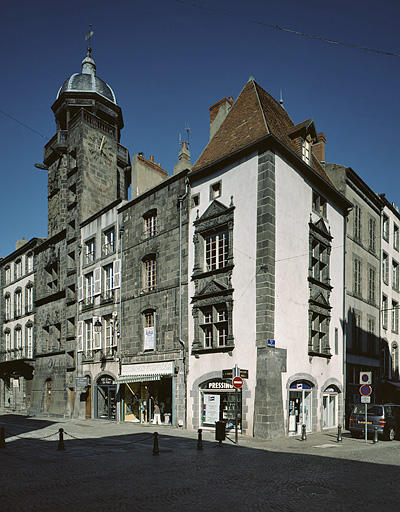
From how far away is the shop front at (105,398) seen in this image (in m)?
29.2

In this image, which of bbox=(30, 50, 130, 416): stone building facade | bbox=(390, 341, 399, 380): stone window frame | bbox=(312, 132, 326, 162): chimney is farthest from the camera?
bbox=(390, 341, 399, 380): stone window frame

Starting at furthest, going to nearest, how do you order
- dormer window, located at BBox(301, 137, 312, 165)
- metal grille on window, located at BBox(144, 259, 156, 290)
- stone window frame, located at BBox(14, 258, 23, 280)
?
stone window frame, located at BBox(14, 258, 23, 280) < metal grille on window, located at BBox(144, 259, 156, 290) < dormer window, located at BBox(301, 137, 312, 165)

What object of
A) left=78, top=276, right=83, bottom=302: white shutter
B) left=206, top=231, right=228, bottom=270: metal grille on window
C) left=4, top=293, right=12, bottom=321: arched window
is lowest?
left=4, top=293, right=12, bottom=321: arched window

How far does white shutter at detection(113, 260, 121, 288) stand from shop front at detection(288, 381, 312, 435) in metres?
12.3

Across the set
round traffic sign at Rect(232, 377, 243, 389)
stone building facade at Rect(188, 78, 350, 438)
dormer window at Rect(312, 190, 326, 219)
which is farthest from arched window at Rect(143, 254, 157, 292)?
round traffic sign at Rect(232, 377, 243, 389)

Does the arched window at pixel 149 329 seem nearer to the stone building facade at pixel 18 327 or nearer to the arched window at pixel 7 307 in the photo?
the stone building facade at pixel 18 327

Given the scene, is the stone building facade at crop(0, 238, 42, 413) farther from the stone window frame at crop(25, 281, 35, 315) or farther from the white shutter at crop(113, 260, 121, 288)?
the white shutter at crop(113, 260, 121, 288)

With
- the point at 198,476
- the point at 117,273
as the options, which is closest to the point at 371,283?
the point at 117,273

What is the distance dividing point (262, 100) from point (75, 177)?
621 inches

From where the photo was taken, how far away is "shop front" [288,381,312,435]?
21391 mm

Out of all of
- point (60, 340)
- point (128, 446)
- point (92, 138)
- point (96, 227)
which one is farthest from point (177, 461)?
point (92, 138)

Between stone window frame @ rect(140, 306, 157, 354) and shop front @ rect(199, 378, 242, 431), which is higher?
stone window frame @ rect(140, 306, 157, 354)

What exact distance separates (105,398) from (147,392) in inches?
195

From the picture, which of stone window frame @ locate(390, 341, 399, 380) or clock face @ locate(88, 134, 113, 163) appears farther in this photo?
clock face @ locate(88, 134, 113, 163)
